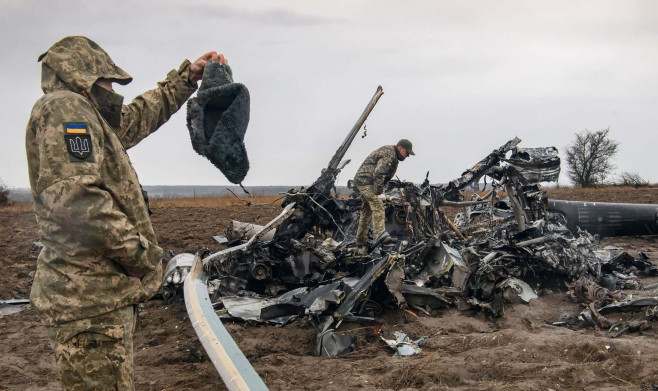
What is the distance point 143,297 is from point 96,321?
9.0 inches

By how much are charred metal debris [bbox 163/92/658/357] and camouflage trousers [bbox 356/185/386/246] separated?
0.32 meters

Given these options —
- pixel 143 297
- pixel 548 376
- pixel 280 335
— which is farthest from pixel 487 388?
pixel 143 297

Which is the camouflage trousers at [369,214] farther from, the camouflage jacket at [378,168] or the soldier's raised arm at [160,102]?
the soldier's raised arm at [160,102]

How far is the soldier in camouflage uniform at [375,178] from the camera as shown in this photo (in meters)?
8.41

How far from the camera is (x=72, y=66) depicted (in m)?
2.38

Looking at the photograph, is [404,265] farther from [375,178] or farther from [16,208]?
[16,208]

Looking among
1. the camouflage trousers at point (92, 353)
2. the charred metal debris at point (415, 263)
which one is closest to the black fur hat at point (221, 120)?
the camouflage trousers at point (92, 353)

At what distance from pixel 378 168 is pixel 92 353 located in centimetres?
663

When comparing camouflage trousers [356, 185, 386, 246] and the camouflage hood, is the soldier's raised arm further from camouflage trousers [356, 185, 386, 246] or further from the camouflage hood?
camouflage trousers [356, 185, 386, 246]

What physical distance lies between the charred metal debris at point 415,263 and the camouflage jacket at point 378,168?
0.32 meters

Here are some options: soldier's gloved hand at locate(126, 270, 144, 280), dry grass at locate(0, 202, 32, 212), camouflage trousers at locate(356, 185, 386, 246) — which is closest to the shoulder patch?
soldier's gloved hand at locate(126, 270, 144, 280)

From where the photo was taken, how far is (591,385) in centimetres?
355

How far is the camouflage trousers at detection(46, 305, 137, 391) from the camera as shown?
2.25m

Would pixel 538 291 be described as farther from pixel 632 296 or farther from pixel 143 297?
pixel 143 297
